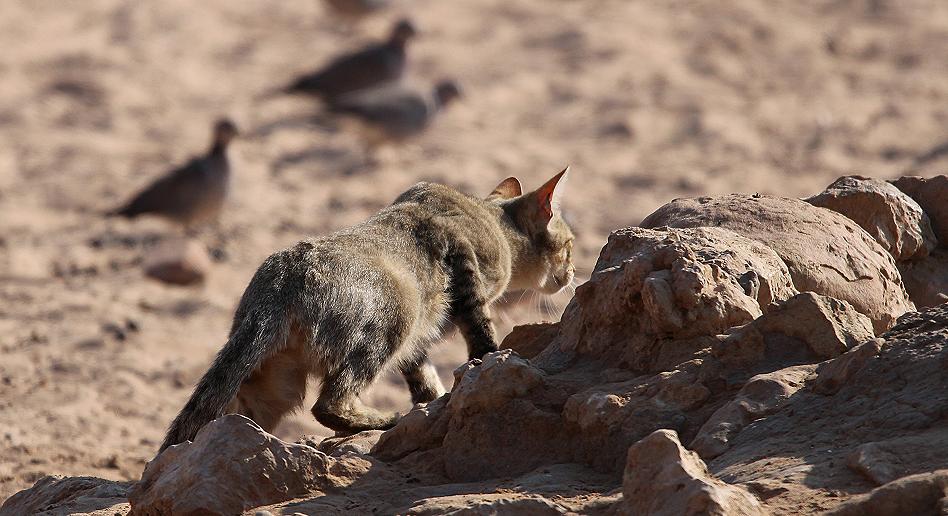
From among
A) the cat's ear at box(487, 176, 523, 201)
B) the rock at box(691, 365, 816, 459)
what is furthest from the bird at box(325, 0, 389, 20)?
the rock at box(691, 365, 816, 459)

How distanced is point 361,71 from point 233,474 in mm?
10506

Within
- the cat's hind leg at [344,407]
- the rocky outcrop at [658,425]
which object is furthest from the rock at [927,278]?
the cat's hind leg at [344,407]

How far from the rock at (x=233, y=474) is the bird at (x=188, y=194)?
23.7 ft

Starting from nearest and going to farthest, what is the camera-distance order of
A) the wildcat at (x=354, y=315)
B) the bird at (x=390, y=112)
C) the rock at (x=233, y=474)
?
the rock at (x=233, y=474) < the wildcat at (x=354, y=315) < the bird at (x=390, y=112)

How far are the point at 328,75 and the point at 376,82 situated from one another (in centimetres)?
66

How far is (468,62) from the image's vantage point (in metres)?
14.9

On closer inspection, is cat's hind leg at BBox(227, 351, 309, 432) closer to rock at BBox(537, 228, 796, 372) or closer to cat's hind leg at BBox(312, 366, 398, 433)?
cat's hind leg at BBox(312, 366, 398, 433)

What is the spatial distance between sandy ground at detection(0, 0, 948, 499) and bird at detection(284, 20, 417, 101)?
1.11 ft

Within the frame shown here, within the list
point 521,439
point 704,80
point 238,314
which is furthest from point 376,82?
point 521,439

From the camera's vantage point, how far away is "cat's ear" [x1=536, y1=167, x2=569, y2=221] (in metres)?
6.20

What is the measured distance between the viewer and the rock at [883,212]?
503 centimetres

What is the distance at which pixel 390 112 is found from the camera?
12453 millimetres

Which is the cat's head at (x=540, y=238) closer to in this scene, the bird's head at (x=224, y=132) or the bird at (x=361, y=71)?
the bird's head at (x=224, y=132)

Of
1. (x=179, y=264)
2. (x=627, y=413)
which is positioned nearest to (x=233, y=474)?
(x=627, y=413)
